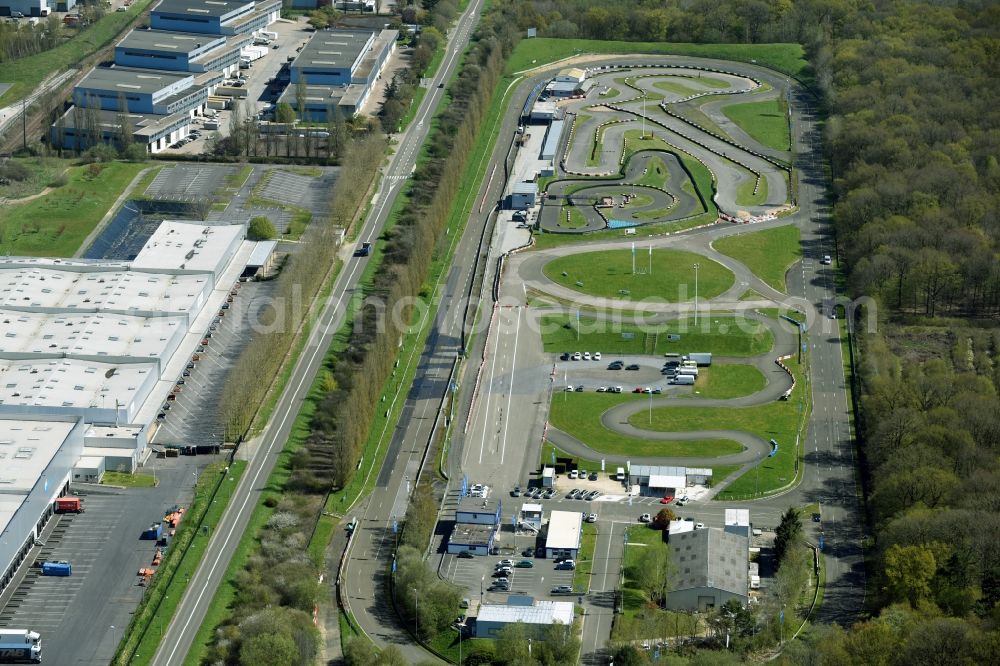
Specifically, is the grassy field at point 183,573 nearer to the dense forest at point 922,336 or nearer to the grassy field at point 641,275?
the dense forest at point 922,336

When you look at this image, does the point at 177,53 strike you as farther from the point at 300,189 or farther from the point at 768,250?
the point at 768,250

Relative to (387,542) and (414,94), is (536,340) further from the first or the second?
(414,94)

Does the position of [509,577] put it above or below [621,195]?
above

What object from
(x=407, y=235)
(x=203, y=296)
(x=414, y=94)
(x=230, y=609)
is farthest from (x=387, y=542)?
(x=414, y=94)

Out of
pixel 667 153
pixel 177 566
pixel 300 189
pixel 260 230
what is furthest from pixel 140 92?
pixel 177 566

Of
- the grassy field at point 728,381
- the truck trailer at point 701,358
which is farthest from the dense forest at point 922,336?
the truck trailer at point 701,358
